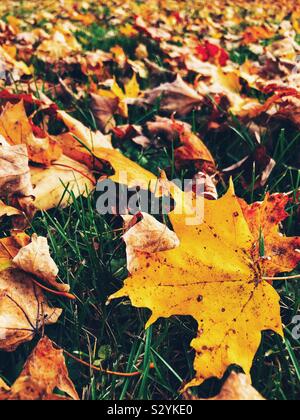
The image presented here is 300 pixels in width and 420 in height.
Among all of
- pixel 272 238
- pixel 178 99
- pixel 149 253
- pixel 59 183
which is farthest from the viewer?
pixel 178 99

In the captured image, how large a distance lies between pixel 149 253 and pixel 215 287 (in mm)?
133

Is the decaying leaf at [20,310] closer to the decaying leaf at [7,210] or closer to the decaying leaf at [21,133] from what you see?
the decaying leaf at [7,210]

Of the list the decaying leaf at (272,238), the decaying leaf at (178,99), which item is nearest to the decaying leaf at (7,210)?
the decaying leaf at (272,238)

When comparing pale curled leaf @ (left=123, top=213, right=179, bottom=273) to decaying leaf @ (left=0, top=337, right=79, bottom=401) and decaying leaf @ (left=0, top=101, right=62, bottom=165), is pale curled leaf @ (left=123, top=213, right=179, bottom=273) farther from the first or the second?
decaying leaf @ (left=0, top=101, right=62, bottom=165)

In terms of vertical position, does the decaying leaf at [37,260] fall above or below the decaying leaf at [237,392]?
above

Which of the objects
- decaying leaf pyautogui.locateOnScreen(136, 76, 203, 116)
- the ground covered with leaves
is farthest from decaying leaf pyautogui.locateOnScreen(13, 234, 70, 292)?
decaying leaf pyautogui.locateOnScreen(136, 76, 203, 116)

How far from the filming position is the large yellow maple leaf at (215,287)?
68cm

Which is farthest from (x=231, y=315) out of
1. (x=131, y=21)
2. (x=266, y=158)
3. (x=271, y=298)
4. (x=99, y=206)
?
(x=131, y=21)

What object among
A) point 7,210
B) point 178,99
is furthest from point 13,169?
point 178,99

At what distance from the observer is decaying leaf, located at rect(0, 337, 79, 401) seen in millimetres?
604

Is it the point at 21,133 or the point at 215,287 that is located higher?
the point at 21,133

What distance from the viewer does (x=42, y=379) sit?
629 millimetres

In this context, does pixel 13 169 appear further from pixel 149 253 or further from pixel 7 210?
pixel 149 253

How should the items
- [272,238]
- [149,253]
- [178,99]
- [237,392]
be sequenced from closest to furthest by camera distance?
[237,392], [149,253], [272,238], [178,99]
